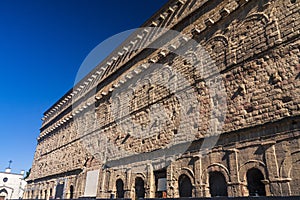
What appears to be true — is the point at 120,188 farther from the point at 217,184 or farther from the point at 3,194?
the point at 3,194

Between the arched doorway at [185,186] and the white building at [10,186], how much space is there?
32.6m

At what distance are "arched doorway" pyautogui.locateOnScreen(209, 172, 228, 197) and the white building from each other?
3385 centimetres

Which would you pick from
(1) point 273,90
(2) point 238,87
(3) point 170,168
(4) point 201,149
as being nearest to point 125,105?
(3) point 170,168

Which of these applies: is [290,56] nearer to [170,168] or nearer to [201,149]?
[201,149]

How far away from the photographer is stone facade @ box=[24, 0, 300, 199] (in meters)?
6.48

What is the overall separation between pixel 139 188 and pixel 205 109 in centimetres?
448

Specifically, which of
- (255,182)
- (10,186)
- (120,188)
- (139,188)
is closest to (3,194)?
(10,186)

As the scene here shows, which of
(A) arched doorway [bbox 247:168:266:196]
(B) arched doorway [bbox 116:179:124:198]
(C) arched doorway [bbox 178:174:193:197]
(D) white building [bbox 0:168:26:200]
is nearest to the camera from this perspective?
(A) arched doorway [bbox 247:168:266:196]

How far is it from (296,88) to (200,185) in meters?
3.82

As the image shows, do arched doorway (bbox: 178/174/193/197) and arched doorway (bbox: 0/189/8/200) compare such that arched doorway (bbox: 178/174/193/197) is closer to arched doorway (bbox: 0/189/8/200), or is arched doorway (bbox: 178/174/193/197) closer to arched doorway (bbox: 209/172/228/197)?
arched doorway (bbox: 209/172/228/197)

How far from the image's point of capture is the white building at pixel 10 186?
33.5 m

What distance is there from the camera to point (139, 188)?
33.9 feet

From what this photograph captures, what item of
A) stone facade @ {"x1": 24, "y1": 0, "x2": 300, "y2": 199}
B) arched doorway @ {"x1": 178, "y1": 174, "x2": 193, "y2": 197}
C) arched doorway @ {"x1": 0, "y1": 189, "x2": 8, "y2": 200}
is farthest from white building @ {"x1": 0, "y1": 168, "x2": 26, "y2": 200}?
arched doorway @ {"x1": 178, "y1": 174, "x2": 193, "y2": 197}

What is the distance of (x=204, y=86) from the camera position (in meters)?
8.72
